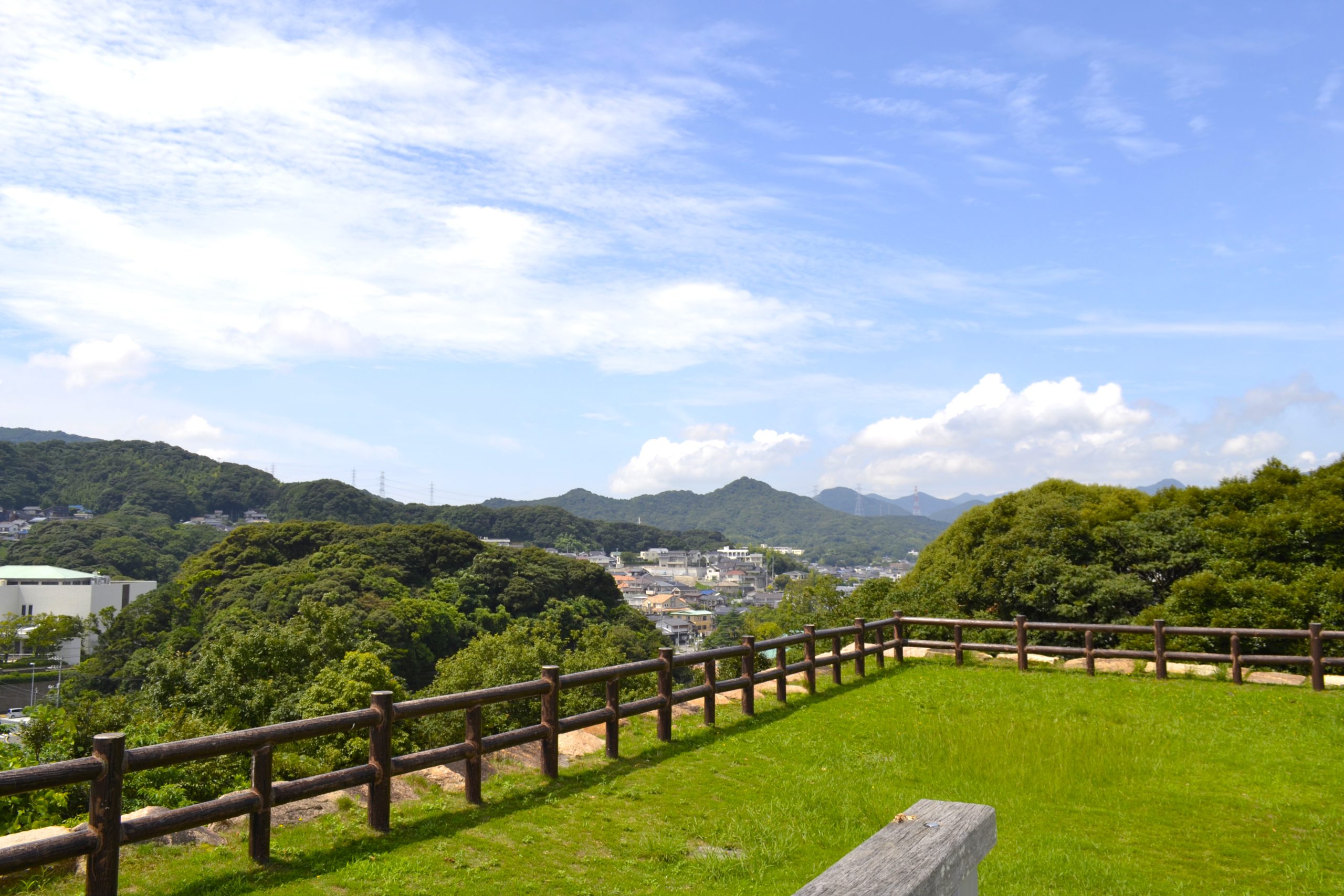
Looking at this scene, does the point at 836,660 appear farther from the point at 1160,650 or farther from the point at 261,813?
the point at 261,813

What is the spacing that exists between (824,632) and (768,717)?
2491mm

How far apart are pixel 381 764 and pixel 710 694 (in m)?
5.35

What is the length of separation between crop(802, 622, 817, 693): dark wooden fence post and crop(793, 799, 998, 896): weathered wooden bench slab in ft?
39.1

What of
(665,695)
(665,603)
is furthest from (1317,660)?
(665,603)

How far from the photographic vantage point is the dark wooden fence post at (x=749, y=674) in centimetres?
1207

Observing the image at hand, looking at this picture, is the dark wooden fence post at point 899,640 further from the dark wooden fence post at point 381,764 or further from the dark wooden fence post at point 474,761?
the dark wooden fence post at point 381,764

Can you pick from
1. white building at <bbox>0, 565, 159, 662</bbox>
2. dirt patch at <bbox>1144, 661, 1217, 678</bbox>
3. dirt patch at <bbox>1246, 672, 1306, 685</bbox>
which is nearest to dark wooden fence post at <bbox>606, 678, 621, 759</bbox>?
dirt patch at <bbox>1144, 661, 1217, 678</bbox>

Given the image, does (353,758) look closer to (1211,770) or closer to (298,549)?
(1211,770)

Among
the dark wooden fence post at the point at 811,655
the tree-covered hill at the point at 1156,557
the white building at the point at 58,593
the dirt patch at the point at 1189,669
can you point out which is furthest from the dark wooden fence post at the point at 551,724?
the white building at the point at 58,593

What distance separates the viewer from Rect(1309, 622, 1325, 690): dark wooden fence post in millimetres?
14062

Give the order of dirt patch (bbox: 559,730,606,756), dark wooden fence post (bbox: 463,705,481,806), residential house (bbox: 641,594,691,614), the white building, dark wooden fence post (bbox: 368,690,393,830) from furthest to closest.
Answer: residential house (bbox: 641,594,691,614) < the white building < dirt patch (bbox: 559,730,606,756) < dark wooden fence post (bbox: 463,705,481,806) < dark wooden fence post (bbox: 368,690,393,830)

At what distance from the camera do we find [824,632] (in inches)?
564

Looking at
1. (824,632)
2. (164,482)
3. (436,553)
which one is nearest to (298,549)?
(436,553)

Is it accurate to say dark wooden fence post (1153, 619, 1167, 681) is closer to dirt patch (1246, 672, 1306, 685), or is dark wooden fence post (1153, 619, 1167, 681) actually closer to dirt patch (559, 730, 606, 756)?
dirt patch (1246, 672, 1306, 685)
